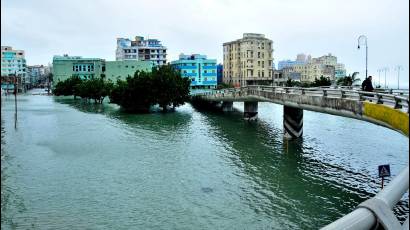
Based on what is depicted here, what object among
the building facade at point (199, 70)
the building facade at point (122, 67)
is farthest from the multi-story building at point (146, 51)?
the building facade at point (122, 67)

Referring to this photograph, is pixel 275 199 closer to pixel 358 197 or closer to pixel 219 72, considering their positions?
pixel 358 197

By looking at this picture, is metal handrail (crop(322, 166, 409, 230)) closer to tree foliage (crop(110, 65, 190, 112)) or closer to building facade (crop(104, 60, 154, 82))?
tree foliage (crop(110, 65, 190, 112))

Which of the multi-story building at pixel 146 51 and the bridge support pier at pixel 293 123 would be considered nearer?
the bridge support pier at pixel 293 123

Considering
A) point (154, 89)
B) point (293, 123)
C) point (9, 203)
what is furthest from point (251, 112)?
point (9, 203)

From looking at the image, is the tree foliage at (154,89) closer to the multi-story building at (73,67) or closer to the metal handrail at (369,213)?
the metal handrail at (369,213)

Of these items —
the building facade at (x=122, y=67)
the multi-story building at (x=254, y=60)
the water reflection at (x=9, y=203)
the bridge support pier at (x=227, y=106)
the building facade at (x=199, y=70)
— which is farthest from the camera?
the multi-story building at (x=254, y=60)

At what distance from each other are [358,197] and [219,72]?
143 meters

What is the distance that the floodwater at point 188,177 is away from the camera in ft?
56.6

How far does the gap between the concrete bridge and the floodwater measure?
3494mm

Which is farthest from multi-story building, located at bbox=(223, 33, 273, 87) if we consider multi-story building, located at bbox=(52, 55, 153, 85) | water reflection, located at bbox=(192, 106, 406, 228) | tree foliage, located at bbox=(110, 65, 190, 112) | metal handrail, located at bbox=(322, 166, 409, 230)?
metal handrail, located at bbox=(322, 166, 409, 230)

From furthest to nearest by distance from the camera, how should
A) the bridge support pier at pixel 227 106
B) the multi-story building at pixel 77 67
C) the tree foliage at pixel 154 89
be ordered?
the multi-story building at pixel 77 67, the bridge support pier at pixel 227 106, the tree foliage at pixel 154 89

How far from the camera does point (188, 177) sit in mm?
24016

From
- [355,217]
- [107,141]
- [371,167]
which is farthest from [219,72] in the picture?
[355,217]

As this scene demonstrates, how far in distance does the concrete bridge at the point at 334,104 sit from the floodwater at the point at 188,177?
138 inches
